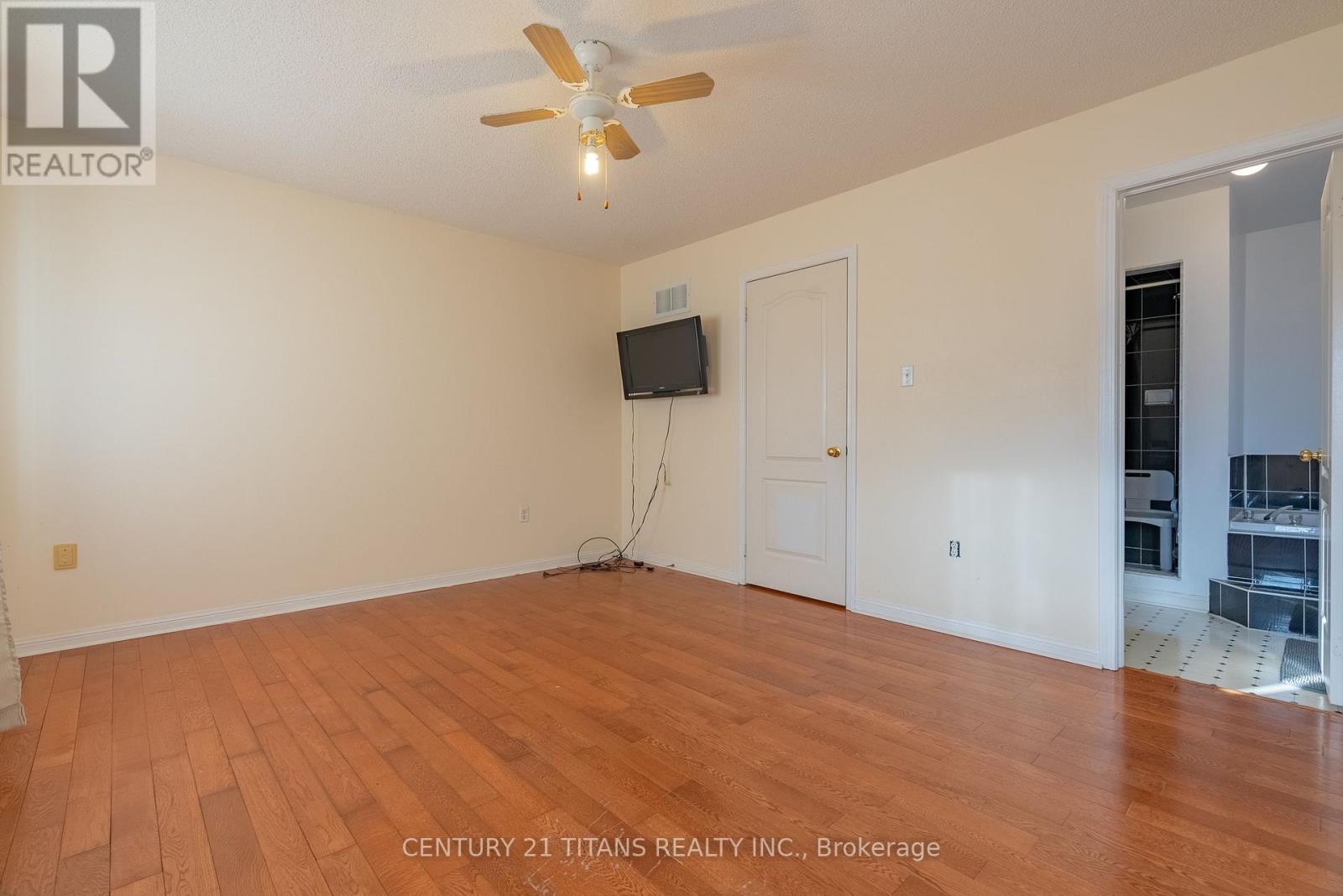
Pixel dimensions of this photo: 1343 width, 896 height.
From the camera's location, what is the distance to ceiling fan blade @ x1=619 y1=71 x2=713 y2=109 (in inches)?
82.4

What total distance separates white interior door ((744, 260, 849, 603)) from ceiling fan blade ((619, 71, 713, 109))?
6.23 feet

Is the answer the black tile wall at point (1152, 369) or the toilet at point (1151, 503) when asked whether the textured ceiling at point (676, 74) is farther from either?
the toilet at point (1151, 503)

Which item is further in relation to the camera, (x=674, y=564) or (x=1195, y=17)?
(x=674, y=564)

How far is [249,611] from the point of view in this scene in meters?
3.53

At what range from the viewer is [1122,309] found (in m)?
2.79

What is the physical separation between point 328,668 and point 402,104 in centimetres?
255

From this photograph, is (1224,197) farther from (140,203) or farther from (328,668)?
(140,203)

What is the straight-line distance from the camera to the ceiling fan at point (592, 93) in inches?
77.5

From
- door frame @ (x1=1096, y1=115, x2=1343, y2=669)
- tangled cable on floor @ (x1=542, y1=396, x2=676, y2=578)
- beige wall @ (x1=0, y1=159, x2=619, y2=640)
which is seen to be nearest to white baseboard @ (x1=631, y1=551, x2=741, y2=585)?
tangled cable on floor @ (x1=542, y1=396, x2=676, y2=578)

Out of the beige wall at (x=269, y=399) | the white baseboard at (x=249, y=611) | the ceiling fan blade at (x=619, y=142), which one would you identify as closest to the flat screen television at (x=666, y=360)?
the beige wall at (x=269, y=399)

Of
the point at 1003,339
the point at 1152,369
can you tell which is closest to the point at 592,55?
the point at 1003,339

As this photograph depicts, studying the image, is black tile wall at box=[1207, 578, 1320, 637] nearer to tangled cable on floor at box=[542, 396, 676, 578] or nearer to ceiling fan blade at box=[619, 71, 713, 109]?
tangled cable on floor at box=[542, 396, 676, 578]

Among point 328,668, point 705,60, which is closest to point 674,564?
point 328,668

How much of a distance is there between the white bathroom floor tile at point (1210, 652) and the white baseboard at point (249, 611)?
385cm
